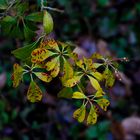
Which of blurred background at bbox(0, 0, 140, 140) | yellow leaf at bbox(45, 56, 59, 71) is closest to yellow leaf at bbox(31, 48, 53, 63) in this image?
yellow leaf at bbox(45, 56, 59, 71)

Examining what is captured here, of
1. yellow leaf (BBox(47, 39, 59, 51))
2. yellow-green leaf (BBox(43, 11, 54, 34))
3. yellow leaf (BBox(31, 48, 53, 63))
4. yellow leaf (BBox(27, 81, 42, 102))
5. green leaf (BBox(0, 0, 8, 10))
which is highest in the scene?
green leaf (BBox(0, 0, 8, 10))

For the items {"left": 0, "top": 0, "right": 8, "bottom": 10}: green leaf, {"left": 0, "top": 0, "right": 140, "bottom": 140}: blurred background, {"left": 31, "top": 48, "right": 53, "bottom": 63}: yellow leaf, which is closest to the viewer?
{"left": 31, "top": 48, "right": 53, "bottom": 63}: yellow leaf

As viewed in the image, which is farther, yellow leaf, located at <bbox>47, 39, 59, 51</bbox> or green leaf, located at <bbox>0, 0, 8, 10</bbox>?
green leaf, located at <bbox>0, 0, 8, 10</bbox>

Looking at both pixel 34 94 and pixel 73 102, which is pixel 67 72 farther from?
pixel 73 102

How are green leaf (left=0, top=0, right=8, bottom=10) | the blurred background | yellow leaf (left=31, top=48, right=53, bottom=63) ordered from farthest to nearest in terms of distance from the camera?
the blurred background
green leaf (left=0, top=0, right=8, bottom=10)
yellow leaf (left=31, top=48, right=53, bottom=63)

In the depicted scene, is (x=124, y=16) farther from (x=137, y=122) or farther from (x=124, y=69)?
(x=137, y=122)

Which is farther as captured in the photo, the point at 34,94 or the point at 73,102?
the point at 73,102

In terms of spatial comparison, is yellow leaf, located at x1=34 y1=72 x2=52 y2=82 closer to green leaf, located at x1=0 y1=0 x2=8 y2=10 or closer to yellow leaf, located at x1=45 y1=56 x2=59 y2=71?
yellow leaf, located at x1=45 y1=56 x2=59 y2=71

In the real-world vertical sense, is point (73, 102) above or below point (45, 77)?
below

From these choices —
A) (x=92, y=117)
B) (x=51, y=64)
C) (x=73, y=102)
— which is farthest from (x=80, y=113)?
(x=73, y=102)
